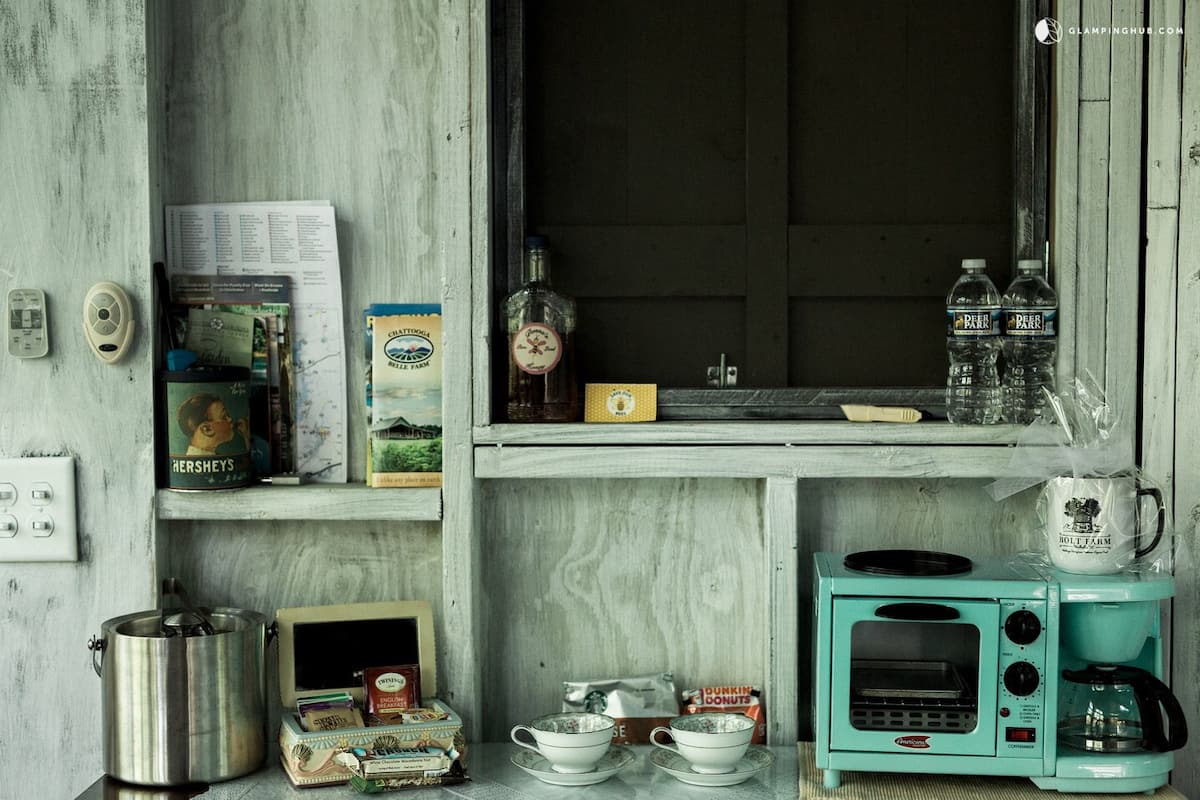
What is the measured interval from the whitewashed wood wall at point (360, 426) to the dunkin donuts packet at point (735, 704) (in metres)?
0.05

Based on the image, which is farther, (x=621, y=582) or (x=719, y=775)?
(x=621, y=582)

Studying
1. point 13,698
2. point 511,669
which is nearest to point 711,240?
point 511,669

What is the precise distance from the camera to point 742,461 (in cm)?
190

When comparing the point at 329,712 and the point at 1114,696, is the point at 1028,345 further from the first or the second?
the point at 329,712

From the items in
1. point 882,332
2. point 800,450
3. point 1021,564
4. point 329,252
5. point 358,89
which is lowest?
point 1021,564

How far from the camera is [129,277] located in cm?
199

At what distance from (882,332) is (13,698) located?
5.29 ft

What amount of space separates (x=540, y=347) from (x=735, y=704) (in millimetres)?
677

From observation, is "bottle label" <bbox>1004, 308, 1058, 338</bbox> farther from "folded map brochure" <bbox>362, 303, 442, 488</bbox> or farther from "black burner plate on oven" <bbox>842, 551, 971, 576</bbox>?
"folded map brochure" <bbox>362, 303, 442, 488</bbox>

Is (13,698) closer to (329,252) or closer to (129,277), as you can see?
(129,277)

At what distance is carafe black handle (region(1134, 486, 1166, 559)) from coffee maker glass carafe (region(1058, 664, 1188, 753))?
0.57ft

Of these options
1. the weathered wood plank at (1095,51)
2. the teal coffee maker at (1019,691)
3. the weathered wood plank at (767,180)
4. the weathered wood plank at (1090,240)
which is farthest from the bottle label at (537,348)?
the weathered wood plank at (1095,51)

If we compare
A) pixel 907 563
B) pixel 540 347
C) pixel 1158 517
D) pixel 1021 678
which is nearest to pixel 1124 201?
pixel 1158 517

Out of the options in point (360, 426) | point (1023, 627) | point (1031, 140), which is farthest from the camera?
point (360, 426)
